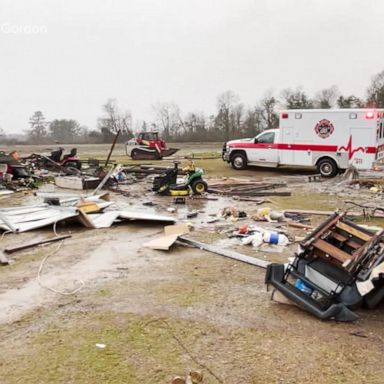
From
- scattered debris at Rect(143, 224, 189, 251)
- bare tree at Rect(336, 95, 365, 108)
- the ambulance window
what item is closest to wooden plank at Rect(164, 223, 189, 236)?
scattered debris at Rect(143, 224, 189, 251)

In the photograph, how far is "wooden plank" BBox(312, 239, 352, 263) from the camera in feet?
15.9

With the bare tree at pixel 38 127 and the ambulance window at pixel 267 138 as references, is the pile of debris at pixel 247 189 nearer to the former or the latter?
the ambulance window at pixel 267 138

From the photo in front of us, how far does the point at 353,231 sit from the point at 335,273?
626 millimetres

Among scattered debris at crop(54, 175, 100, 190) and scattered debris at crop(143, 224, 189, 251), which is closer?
scattered debris at crop(143, 224, 189, 251)

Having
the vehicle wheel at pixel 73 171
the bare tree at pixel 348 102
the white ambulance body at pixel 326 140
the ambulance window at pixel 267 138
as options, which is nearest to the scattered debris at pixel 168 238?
the vehicle wheel at pixel 73 171

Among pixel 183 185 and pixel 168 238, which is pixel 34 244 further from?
pixel 183 185

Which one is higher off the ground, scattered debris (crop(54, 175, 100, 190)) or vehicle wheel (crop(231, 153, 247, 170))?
vehicle wheel (crop(231, 153, 247, 170))

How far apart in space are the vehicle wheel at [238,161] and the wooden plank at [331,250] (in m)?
15.5

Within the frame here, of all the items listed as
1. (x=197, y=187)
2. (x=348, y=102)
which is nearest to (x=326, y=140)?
(x=197, y=187)

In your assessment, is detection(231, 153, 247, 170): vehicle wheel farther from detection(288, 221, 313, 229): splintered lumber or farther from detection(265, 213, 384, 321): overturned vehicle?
detection(265, 213, 384, 321): overturned vehicle

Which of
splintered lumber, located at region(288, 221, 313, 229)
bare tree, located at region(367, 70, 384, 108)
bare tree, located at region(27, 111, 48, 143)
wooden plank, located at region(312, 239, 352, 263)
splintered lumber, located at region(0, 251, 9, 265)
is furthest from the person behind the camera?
bare tree, located at region(27, 111, 48, 143)

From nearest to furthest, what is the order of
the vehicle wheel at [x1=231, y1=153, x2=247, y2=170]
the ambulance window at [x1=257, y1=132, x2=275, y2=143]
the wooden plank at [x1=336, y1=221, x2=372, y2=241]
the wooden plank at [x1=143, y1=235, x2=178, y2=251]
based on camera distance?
the wooden plank at [x1=336, y1=221, x2=372, y2=241] < the wooden plank at [x1=143, y1=235, x2=178, y2=251] < the ambulance window at [x1=257, y1=132, x2=275, y2=143] < the vehicle wheel at [x1=231, y1=153, x2=247, y2=170]

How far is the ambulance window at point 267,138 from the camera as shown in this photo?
763 inches

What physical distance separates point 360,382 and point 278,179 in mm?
14464
